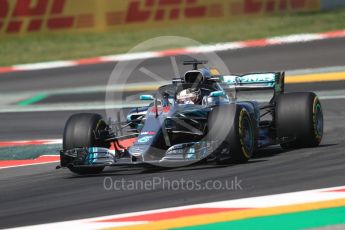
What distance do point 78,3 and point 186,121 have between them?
49.1 ft

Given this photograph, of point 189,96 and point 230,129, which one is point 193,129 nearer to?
point 189,96

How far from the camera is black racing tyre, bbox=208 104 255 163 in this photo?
33.2 feet

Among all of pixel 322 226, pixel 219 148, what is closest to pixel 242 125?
pixel 219 148

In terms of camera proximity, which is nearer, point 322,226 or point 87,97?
point 322,226

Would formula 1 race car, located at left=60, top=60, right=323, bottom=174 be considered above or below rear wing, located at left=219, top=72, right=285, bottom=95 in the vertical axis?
below

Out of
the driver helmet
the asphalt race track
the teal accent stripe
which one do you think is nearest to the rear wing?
the asphalt race track

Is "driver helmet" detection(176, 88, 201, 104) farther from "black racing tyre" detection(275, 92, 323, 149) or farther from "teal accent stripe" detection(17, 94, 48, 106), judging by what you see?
"teal accent stripe" detection(17, 94, 48, 106)

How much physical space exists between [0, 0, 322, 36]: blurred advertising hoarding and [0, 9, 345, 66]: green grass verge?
0.21m

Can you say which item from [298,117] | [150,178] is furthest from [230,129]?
[298,117]

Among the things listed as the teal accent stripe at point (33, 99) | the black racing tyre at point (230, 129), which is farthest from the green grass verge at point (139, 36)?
the black racing tyre at point (230, 129)

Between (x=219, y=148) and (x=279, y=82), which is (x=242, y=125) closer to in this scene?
(x=219, y=148)

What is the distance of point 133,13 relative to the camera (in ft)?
84.1

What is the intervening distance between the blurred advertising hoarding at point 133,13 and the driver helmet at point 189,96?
47.4 ft

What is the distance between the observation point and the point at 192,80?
36.5 ft
